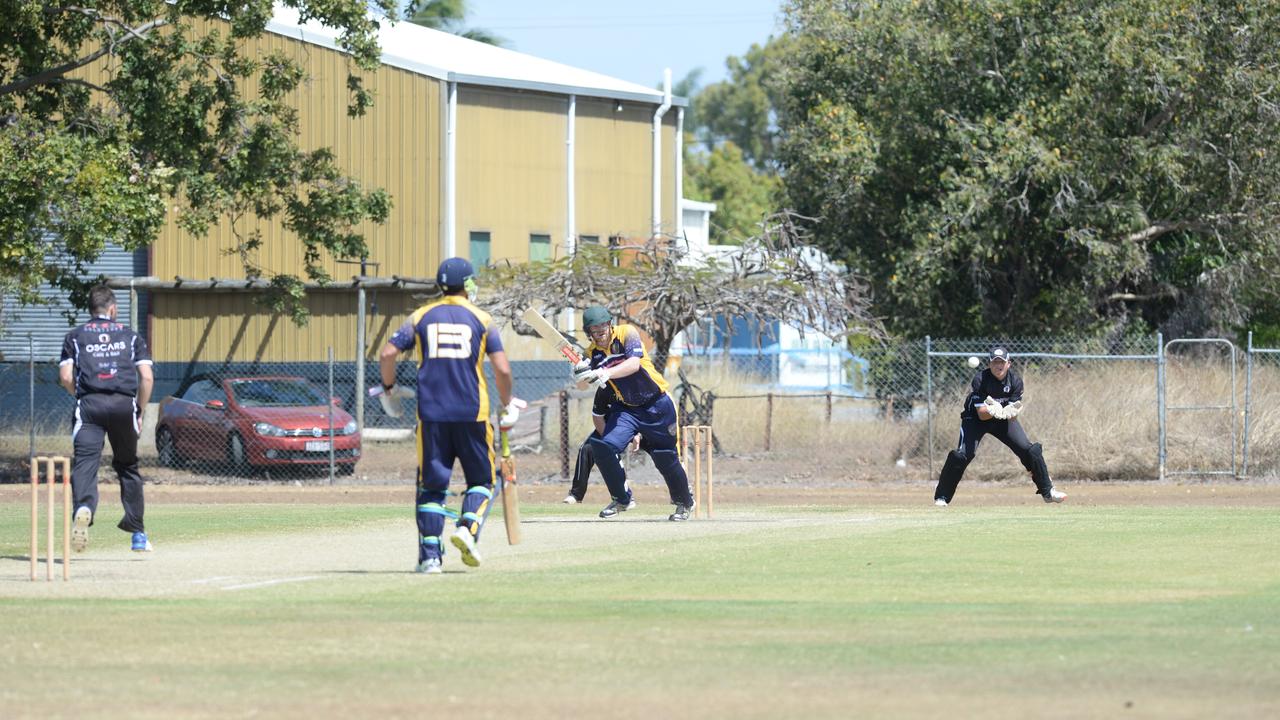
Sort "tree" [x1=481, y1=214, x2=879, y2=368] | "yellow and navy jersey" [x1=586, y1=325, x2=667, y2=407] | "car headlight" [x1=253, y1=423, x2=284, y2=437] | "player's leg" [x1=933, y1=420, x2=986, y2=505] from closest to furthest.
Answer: "yellow and navy jersey" [x1=586, y1=325, x2=667, y2=407] → "player's leg" [x1=933, y1=420, x2=986, y2=505] → "car headlight" [x1=253, y1=423, x2=284, y2=437] → "tree" [x1=481, y1=214, x2=879, y2=368]

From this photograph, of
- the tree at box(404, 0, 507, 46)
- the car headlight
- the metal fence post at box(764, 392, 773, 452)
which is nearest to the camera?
the car headlight

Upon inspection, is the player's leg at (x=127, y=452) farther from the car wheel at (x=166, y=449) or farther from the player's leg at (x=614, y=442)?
the car wheel at (x=166, y=449)

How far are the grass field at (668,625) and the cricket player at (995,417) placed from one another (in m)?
3.24

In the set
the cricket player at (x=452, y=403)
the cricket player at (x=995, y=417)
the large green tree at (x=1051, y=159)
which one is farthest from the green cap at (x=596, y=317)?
the large green tree at (x=1051, y=159)

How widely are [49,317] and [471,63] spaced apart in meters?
10.8

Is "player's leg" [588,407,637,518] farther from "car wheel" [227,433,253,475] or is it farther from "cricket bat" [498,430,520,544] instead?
"car wheel" [227,433,253,475]

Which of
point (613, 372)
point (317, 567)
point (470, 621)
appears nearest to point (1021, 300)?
point (613, 372)

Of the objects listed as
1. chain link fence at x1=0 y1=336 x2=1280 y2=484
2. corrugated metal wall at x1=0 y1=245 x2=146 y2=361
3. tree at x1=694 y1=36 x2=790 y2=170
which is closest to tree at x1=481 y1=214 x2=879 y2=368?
chain link fence at x1=0 y1=336 x2=1280 y2=484

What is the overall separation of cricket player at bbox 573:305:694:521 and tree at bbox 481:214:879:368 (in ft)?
35.9

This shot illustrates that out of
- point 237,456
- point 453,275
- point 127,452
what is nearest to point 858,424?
point 237,456

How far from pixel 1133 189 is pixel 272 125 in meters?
14.5

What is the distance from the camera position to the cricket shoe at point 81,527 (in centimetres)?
1216

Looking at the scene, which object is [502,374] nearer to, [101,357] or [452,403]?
[452,403]

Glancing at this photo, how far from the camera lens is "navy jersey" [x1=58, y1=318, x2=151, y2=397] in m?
12.7
